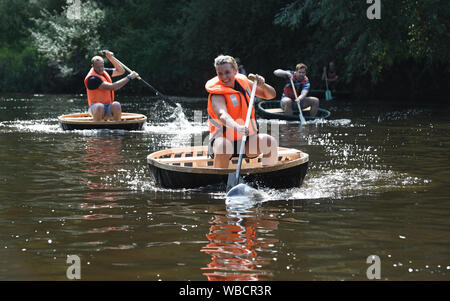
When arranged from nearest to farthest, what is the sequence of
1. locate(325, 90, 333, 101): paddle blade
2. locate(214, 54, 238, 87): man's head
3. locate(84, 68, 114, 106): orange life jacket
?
locate(214, 54, 238, 87): man's head
locate(84, 68, 114, 106): orange life jacket
locate(325, 90, 333, 101): paddle blade

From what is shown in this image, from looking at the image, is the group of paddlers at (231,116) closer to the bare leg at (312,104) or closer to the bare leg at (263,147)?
the bare leg at (263,147)

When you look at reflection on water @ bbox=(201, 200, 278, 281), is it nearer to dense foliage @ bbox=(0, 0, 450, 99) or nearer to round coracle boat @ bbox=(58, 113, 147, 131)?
round coracle boat @ bbox=(58, 113, 147, 131)

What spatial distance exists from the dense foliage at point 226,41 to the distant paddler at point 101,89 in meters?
6.69

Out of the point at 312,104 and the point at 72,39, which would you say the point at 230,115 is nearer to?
the point at 312,104

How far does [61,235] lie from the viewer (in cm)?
545

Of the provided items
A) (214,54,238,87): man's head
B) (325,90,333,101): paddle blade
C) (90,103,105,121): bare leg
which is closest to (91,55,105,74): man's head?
(90,103,105,121): bare leg

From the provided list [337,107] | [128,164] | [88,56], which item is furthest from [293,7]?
[128,164]

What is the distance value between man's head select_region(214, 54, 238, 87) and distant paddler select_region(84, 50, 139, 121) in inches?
238

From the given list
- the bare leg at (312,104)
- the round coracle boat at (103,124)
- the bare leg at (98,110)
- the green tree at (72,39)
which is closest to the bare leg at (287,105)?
the bare leg at (312,104)

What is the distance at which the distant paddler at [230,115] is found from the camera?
7.30m

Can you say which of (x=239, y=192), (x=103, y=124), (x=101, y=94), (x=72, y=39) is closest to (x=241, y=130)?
(x=239, y=192)

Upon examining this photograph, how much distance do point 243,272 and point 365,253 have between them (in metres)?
0.90

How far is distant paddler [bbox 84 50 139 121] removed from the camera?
1330 cm

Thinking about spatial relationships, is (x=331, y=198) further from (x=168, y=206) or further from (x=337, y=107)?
(x=337, y=107)
